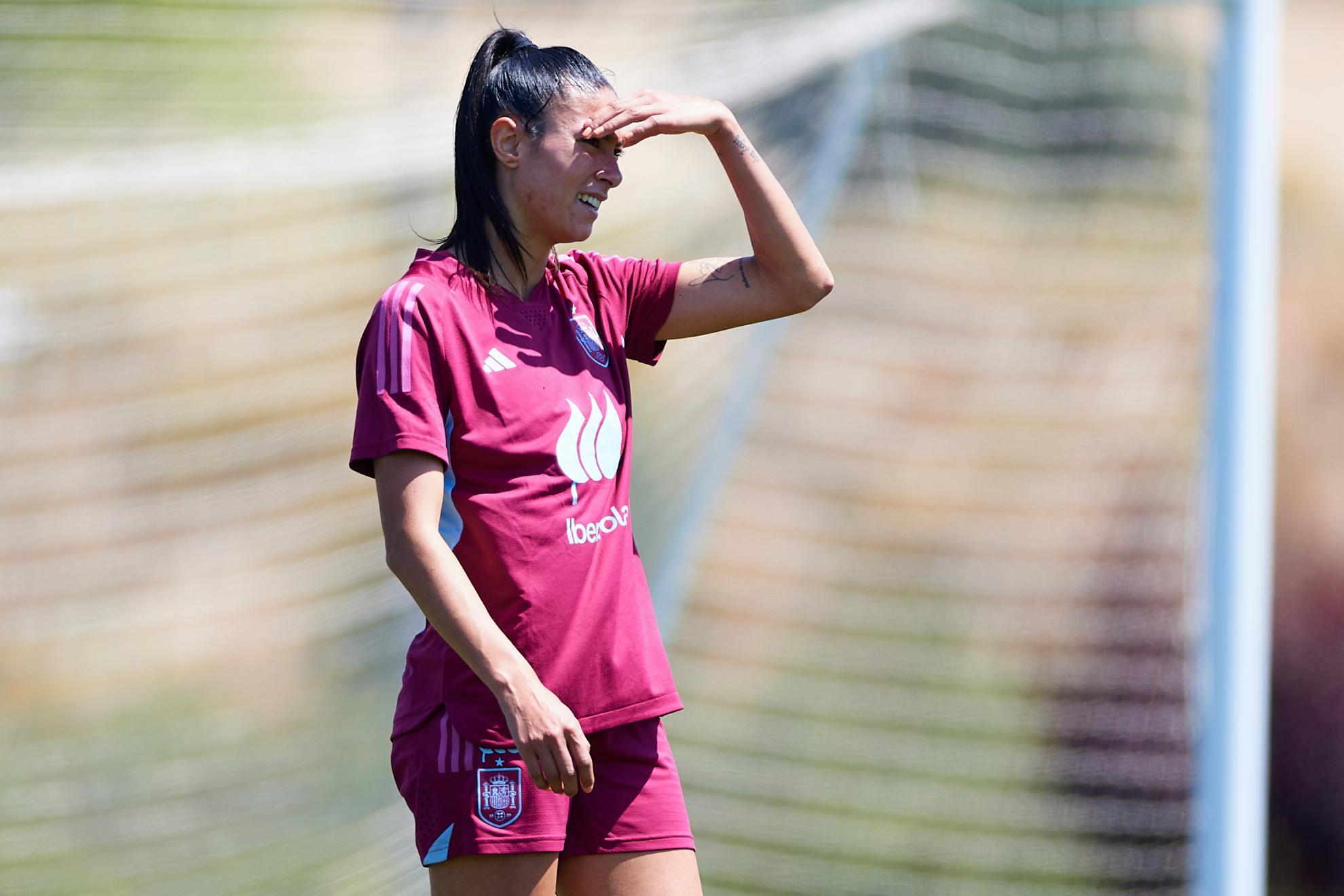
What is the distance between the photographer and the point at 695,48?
3094 millimetres

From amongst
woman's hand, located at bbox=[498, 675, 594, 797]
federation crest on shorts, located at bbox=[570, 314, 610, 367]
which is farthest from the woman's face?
woman's hand, located at bbox=[498, 675, 594, 797]

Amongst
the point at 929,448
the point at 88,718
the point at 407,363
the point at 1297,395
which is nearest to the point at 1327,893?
the point at 1297,395

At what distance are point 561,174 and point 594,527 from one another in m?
0.43

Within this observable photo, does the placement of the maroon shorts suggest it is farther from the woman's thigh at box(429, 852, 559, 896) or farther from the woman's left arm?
the woman's left arm

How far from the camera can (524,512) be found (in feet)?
5.08

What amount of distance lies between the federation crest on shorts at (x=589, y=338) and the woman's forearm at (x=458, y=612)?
14.1 inches

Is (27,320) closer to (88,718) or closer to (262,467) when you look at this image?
(262,467)

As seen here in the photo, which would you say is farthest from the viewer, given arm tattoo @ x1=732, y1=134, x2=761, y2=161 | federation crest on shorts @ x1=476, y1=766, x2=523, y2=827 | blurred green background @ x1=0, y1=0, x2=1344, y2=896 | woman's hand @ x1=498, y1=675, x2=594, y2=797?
blurred green background @ x1=0, y1=0, x2=1344, y2=896

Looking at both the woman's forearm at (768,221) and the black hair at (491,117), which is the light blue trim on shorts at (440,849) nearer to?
the black hair at (491,117)

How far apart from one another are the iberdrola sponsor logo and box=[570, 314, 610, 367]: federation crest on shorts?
0.20m

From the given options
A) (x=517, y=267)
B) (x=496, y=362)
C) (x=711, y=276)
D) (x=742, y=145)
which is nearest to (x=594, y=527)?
(x=496, y=362)

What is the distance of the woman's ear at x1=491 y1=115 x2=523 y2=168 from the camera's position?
65.1 inches

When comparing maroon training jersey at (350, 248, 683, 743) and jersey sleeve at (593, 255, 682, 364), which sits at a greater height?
jersey sleeve at (593, 255, 682, 364)

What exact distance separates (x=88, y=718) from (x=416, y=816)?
4.50 ft
